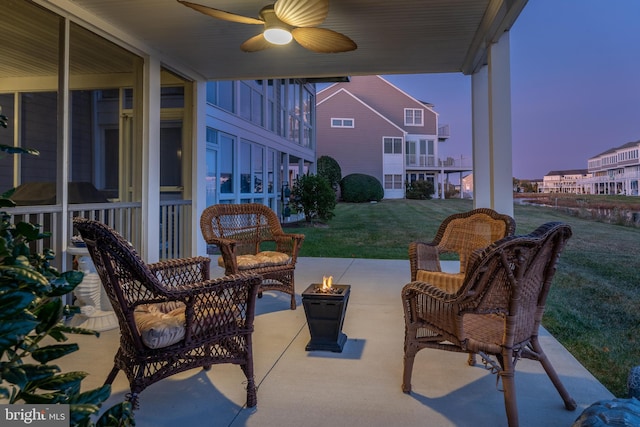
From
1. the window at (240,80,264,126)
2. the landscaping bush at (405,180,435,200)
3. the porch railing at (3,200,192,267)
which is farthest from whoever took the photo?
the landscaping bush at (405,180,435,200)

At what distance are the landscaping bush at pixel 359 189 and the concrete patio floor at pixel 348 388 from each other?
15.9 m

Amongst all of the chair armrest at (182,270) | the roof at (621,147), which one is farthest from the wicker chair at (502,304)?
the roof at (621,147)

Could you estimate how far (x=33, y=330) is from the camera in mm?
805

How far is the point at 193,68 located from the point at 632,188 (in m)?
5.78

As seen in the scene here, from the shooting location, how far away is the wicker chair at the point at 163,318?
1.72 meters

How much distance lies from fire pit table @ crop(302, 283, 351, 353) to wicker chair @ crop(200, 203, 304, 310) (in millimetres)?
974

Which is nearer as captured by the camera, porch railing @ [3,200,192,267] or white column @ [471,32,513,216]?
porch railing @ [3,200,192,267]

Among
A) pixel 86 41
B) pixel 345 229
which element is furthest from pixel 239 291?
pixel 345 229

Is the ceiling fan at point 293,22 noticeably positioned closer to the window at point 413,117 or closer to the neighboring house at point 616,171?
the neighboring house at point 616,171

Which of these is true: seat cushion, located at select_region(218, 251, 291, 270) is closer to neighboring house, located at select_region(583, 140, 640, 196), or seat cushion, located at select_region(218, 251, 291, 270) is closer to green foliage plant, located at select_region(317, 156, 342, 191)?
neighboring house, located at select_region(583, 140, 640, 196)

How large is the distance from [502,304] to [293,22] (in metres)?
2.65

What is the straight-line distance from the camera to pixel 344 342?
9.02 feet

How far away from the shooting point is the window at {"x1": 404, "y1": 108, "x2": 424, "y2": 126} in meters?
23.2

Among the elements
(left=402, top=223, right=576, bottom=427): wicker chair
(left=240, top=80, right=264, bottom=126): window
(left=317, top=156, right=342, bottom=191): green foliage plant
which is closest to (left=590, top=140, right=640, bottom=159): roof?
(left=402, top=223, right=576, bottom=427): wicker chair
